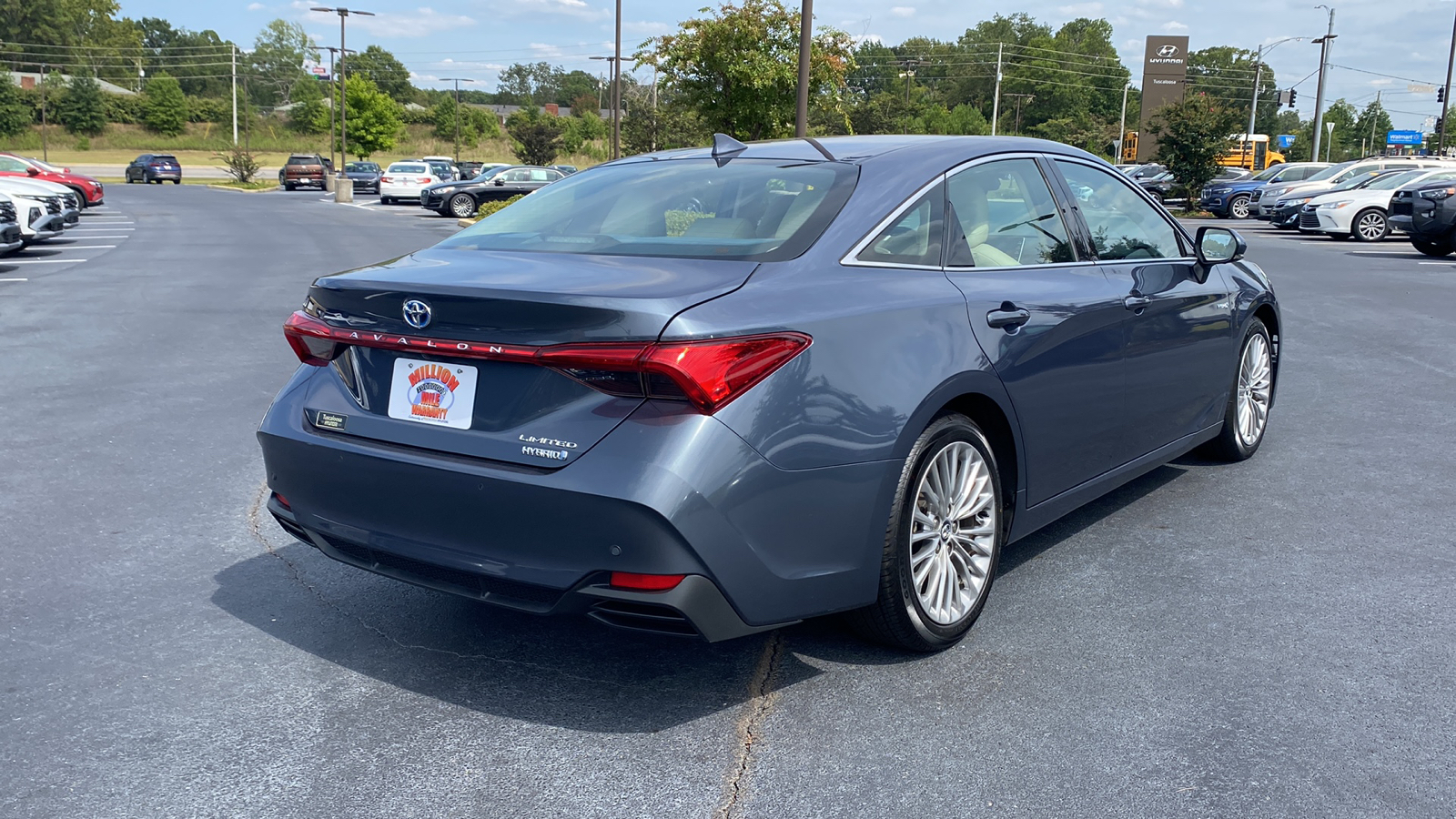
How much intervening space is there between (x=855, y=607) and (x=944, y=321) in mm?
889

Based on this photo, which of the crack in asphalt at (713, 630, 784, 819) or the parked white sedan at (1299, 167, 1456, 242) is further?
the parked white sedan at (1299, 167, 1456, 242)

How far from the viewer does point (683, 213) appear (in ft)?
12.5

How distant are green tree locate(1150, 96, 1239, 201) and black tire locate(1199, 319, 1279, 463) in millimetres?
36160

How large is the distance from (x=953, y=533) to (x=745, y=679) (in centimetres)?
78

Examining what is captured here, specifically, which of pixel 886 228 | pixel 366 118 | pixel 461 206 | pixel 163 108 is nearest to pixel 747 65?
pixel 461 206

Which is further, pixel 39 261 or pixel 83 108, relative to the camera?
pixel 83 108

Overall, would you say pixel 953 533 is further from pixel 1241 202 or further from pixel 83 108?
pixel 83 108

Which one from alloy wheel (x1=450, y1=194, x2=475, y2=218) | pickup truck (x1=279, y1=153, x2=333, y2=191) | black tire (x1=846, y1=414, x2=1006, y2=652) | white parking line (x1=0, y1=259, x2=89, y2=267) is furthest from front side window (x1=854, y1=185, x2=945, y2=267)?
pickup truck (x1=279, y1=153, x2=333, y2=191)

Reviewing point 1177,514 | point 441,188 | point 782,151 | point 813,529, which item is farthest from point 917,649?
point 441,188

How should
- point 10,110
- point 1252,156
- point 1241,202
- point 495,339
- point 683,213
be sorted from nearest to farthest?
point 495,339, point 683,213, point 1241,202, point 1252,156, point 10,110

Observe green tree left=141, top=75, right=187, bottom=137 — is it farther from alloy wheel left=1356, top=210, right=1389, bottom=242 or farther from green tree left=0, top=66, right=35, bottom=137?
alloy wheel left=1356, top=210, right=1389, bottom=242

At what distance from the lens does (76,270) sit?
640 inches

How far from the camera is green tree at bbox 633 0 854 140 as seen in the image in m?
23.9

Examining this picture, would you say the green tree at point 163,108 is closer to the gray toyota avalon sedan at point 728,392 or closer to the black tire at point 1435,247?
the black tire at point 1435,247
